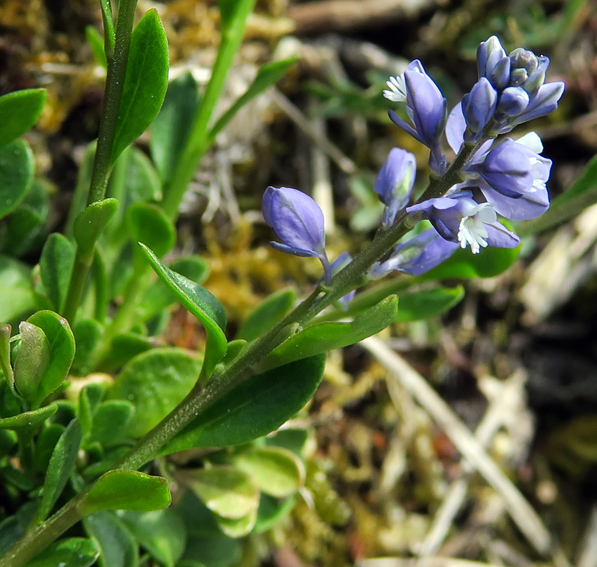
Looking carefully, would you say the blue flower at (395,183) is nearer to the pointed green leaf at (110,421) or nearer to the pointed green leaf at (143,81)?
the pointed green leaf at (143,81)

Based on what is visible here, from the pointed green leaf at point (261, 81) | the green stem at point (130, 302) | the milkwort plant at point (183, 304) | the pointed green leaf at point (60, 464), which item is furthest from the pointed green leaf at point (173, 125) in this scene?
the pointed green leaf at point (60, 464)

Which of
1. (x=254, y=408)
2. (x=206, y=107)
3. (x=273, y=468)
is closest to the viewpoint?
(x=254, y=408)

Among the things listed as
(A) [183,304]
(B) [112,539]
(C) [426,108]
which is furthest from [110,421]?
(C) [426,108]

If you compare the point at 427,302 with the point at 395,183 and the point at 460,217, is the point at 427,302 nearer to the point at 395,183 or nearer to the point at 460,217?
the point at 395,183

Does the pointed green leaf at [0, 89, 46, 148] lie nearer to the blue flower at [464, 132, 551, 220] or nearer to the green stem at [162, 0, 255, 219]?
the green stem at [162, 0, 255, 219]

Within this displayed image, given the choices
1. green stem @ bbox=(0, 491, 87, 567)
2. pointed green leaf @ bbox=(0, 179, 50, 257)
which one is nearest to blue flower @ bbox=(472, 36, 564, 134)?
green stem @ bbox=(0, 491, 87, 567)
